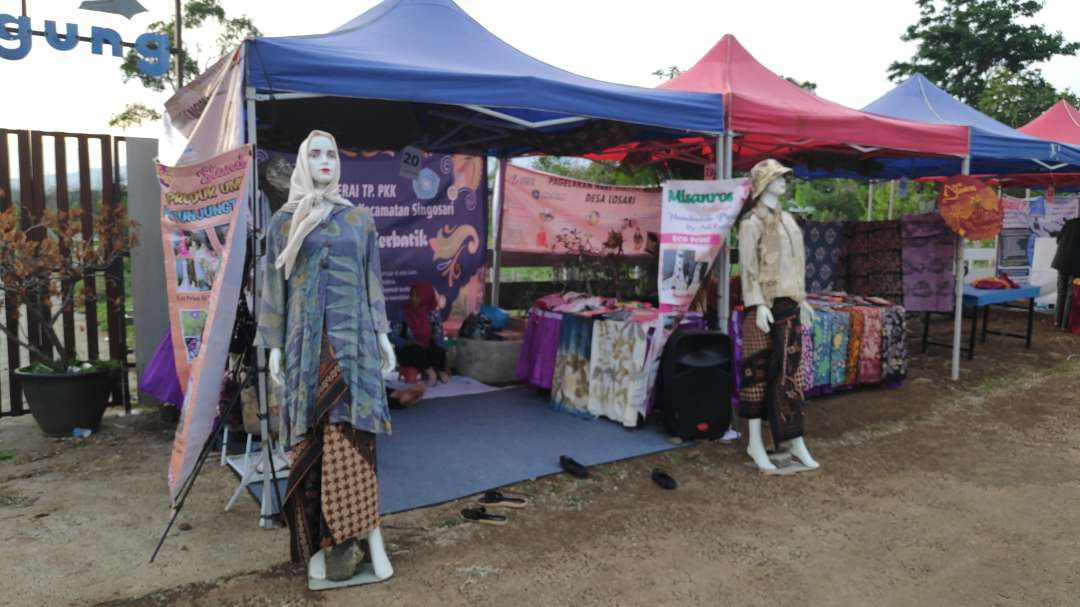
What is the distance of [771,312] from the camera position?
15.0 ft

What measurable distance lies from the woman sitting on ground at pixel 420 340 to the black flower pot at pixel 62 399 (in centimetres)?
224

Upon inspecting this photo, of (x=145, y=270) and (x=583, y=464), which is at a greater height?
(x=145, y=270)

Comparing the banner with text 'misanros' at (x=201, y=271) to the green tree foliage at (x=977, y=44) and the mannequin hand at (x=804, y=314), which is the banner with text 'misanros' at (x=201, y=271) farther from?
the green tree foliage at (x=977, y=44)

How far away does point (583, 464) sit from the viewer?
464 cm

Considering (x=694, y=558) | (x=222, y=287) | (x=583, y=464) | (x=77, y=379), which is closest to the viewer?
(x=222, y=287)

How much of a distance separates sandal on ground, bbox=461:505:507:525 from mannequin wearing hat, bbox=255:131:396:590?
70 centimetres

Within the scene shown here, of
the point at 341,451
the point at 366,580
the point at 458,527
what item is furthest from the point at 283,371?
the point at 458,527

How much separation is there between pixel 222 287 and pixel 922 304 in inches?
277

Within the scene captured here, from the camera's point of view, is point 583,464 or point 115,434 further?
point 115,434

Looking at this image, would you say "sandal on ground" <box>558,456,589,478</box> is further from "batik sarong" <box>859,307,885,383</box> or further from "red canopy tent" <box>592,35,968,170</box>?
"batik sarong" <box>859,307,885,383</box>

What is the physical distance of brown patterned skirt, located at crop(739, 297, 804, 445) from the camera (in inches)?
181

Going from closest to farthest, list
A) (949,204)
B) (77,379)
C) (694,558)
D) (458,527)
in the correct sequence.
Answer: (694,558), (458,527), (77,379), (949,204)

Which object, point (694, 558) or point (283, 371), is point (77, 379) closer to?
point (283, 371)

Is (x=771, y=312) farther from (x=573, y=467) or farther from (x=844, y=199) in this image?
(x=844, y=199)
